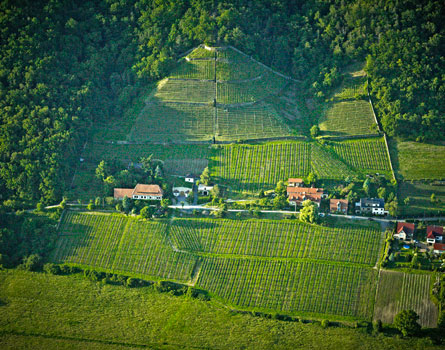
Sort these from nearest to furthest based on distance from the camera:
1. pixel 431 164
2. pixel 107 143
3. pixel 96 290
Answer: pixel 96 290 → pixel 431 164 → pixel 107 143

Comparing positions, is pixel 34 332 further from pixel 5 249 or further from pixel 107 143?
pixel 107 143

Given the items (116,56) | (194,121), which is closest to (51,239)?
(194,121)

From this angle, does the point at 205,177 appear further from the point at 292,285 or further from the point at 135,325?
the point at 135,325

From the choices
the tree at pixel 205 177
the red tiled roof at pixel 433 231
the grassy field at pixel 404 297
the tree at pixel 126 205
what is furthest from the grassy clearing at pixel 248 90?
the grassy field at pixel 404 297

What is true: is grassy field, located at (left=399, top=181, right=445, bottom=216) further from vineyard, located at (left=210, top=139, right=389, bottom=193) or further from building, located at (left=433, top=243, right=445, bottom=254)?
building, located at (left=433, top=243, right=445, bottom=254)

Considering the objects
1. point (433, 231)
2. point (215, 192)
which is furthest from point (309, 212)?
point (433, 231)
